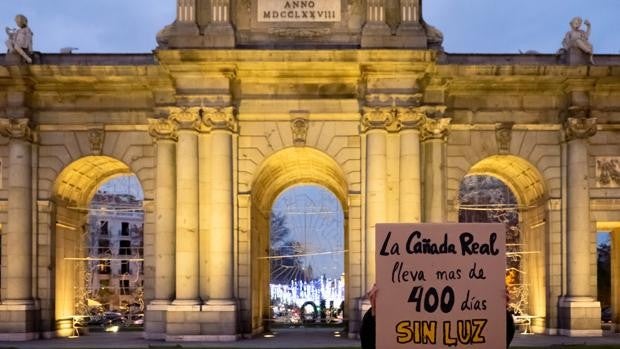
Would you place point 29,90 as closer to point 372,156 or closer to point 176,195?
point 176,195

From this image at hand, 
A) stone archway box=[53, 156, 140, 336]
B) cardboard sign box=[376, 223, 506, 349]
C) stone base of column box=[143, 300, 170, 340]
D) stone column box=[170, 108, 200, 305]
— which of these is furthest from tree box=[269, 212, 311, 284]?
cardboard sign box=[376, 223, 506, 349]

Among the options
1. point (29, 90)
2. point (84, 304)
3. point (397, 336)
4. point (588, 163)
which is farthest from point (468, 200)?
point (397, 336)

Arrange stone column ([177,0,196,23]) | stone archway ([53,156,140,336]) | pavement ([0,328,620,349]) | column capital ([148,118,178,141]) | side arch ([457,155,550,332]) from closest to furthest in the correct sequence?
pavement ([0,328,620,349])
stone column ([177,0,196,23])
column capital ([148,118,178,141])
side arch ([457,155,550,332])
stone archway ([53,156,140,336])

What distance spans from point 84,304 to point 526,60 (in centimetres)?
1933

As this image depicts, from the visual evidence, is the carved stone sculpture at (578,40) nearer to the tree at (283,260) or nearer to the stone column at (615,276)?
the stone column at (615,276)

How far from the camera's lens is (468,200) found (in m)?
57.9

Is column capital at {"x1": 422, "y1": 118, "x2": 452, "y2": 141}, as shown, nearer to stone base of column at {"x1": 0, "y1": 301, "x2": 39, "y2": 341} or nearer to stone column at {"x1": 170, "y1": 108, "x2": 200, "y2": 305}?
stone column at {"x1": 170, "y1": 108, "x2": 200, "y2": 305}

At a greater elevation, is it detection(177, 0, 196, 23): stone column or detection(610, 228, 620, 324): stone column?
detection(177, 0, 196, 23): stone column

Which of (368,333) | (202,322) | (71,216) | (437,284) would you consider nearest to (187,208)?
(202,322)

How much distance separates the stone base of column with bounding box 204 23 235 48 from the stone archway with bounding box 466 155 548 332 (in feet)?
32.5

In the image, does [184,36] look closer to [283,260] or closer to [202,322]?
[202,322]

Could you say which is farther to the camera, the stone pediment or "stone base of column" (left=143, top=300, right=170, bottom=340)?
"stone base of column" (left=143, top=300, right=170, bottom=340)

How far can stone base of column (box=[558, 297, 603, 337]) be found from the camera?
33.5m

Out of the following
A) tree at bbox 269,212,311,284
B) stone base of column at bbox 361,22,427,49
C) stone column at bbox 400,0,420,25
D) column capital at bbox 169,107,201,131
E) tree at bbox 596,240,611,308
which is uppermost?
stone column at bbox 400,0,420,25
